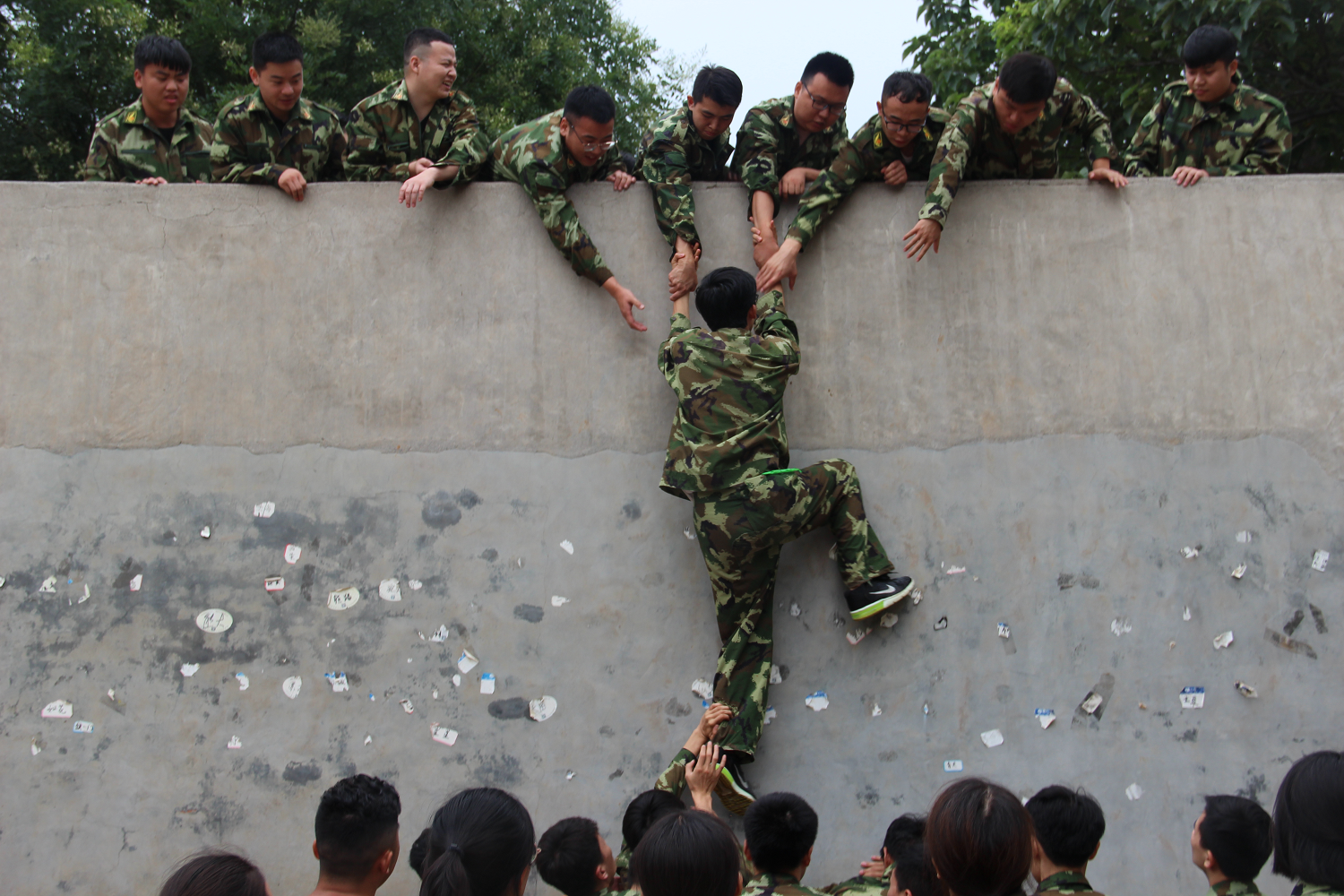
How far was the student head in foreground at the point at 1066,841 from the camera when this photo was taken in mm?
2723

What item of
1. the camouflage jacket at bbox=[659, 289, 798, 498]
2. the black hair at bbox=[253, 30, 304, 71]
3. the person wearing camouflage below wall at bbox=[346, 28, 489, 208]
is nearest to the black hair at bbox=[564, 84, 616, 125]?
the person wearing camouflage below wall at bbox=[346, 28, 489, 208]

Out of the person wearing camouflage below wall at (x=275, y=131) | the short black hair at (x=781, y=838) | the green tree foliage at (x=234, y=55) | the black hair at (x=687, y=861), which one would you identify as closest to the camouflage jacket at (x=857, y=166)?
the person wearing camouflage below wall at (x=275, y=131)

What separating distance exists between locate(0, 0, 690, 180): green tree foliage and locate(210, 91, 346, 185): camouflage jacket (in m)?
6.12

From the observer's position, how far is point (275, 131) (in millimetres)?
4629

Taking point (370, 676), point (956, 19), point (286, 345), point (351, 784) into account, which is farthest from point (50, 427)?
point (956, 19)

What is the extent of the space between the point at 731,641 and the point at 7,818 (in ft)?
9.52

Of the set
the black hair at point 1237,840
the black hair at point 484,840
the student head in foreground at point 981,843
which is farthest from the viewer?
the black hair at point 1237,840

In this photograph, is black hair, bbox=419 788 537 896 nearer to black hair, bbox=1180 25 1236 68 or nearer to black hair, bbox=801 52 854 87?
black hair, bbox=801 52 854 87

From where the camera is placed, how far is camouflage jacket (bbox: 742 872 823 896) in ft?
8.93

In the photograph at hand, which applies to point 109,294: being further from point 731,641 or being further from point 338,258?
point 731,641

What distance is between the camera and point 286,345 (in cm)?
432

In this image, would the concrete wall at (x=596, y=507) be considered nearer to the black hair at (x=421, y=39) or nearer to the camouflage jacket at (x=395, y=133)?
the camouflage jacket at (x=395, y=133)

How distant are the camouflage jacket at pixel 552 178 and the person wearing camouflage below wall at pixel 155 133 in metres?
1.55

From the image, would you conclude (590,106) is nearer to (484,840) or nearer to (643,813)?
(643,813)
